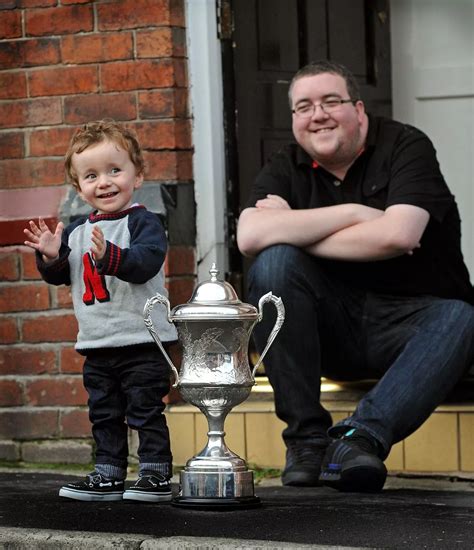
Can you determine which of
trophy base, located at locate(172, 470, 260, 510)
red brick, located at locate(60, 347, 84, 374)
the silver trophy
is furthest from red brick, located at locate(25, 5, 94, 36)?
trophy base, located at locate(172, 470, 260, 510)

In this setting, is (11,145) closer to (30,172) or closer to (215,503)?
(30,172)

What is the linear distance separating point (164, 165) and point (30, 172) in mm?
528

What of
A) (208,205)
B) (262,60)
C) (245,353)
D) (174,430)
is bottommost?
(174,430)

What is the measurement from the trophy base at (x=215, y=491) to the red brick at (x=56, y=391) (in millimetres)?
1504

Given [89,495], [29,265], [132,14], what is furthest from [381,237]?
[29,265]

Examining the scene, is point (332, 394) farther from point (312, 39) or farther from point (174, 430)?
point (312, 39)

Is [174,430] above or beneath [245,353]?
beneath

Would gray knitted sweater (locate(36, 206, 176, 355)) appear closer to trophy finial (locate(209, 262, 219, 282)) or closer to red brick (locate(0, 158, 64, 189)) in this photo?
trophy finial (locate(209, 262, 219, 282))

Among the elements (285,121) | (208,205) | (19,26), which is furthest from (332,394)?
(19,26)

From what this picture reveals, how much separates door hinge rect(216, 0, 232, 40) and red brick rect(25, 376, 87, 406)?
1362 millimetres

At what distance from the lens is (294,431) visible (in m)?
4.36

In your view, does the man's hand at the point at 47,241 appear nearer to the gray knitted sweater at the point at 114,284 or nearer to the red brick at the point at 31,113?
the gray knitted sweater at the point at 114,284

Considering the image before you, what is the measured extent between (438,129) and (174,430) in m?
1.76

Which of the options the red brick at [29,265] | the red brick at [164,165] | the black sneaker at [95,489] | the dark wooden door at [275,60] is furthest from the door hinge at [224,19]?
the black sneaker at [95,489]
